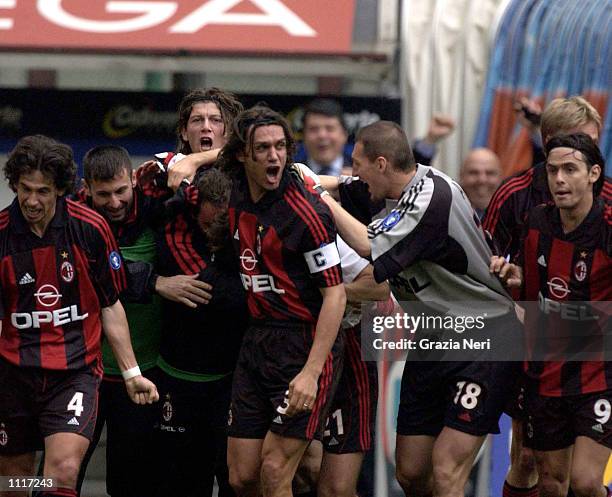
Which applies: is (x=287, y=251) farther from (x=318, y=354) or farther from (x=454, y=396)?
(x=454, y=396)

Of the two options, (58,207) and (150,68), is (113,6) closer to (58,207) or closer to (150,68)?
(150,68)

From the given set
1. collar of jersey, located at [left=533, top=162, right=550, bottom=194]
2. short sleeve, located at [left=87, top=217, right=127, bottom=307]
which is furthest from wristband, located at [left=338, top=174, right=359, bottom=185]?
short sleeve, located at [left=87, top=217, right=127, bottom=307]

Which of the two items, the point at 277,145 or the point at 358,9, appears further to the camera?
the point at 358,9

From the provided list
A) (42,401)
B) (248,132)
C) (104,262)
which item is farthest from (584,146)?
(42,401)

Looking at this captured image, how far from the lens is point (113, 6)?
945 cm

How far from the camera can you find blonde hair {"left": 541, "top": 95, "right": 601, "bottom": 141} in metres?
7.01

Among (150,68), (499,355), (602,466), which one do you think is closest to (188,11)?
(150,68)

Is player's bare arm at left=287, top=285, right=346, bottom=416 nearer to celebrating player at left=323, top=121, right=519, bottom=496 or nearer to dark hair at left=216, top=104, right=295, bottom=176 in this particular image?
→ celebrating player at left=323, top=121, right=519, bottom=496

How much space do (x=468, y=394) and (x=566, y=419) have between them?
49 centimetres

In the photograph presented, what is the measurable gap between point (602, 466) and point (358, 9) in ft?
12.5

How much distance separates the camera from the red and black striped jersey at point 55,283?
647 centimetres

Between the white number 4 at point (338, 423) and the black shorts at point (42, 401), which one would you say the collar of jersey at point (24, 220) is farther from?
the white number 4 at point (338, 423)

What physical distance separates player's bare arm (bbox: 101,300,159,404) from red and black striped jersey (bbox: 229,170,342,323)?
614 mm

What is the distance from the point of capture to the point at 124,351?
21.8ft
